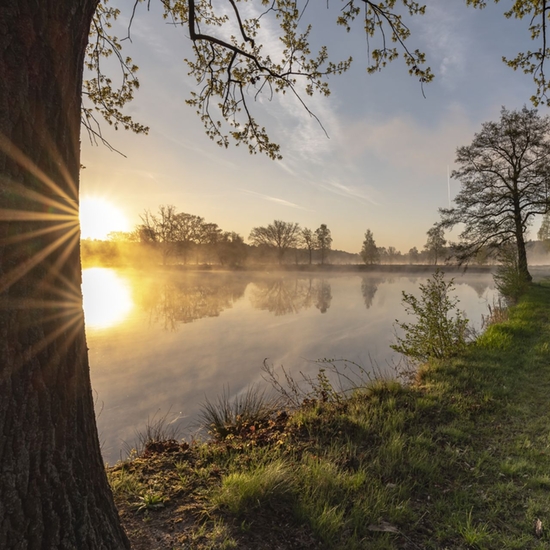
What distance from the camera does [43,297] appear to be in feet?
4.97

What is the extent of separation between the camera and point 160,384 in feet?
22.4

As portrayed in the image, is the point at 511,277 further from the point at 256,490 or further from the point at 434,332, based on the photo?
the point at 256,490

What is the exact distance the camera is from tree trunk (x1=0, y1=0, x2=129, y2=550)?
1.37 m

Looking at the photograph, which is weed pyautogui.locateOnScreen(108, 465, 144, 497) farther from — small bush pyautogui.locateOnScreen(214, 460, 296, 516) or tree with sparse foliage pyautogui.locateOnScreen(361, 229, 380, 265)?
tree with sparse foliage pyautogui.locateOnScreen(361, 229, 380, 265)

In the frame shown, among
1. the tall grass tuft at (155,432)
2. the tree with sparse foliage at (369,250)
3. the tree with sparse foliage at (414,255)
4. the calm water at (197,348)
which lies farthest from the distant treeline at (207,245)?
the tall grass tuft at (155,432)

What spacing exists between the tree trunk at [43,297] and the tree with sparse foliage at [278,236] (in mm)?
65720

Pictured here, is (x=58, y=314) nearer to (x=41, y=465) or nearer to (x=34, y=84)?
(x=41, y=465)

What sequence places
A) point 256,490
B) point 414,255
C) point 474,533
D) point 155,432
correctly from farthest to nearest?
1. point 414,255
2. point 155,432
3. point 256,490
4. point 474,533

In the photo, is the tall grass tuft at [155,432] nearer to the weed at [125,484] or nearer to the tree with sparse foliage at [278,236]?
the weed at [125,484]

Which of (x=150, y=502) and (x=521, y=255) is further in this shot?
(x=521, y=255)

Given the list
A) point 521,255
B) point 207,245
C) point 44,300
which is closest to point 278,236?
point 207,245

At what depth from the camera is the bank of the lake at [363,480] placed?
89.0 inches

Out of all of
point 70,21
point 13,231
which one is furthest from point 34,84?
point 13,231

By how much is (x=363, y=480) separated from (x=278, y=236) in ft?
214
